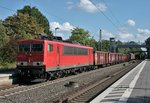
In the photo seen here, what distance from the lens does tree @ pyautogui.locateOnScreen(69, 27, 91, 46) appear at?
393ft

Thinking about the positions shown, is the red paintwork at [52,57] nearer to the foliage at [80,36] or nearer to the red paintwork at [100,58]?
the red paintwork at [100,58]

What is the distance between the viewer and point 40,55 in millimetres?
27266

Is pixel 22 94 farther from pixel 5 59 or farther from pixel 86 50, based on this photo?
pixel 5 59

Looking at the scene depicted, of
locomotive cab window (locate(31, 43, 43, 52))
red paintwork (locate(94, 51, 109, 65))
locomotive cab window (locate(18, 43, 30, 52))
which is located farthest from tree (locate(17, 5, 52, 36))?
locomotive cab window (locate(31, 43, 43, 52))

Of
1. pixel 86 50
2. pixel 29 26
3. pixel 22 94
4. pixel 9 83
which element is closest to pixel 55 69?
pixel 9 83

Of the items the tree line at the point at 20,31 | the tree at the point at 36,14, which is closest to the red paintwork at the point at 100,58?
the tree line at the point at 20,31

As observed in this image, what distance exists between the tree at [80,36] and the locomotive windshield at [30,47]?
90.3 meters

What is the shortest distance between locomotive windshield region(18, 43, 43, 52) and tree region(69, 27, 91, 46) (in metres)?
90.3

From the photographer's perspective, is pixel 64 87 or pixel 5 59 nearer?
pixel 64 87

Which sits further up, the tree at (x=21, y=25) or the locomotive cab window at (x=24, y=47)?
the tree at (x=21, y=25)

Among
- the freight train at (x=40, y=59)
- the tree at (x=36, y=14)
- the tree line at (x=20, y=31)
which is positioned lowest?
the freight train at (x=40, y=59)

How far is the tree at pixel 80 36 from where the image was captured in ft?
393

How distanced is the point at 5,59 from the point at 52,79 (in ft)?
83.2

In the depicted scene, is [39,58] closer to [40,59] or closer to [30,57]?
[40,59]
